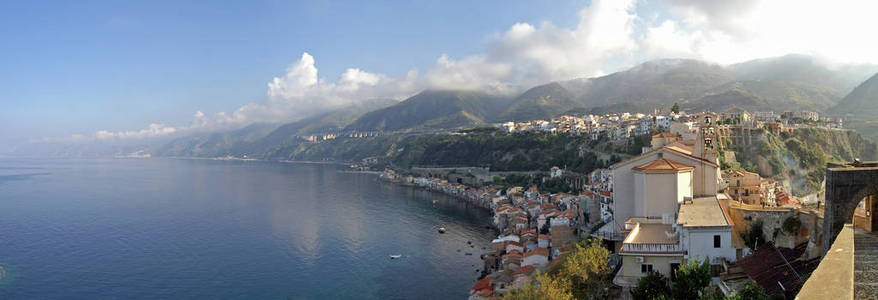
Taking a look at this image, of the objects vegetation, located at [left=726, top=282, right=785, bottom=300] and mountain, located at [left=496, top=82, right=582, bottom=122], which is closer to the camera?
vegetation, located at [left=726, top=282, right=785, bottom=300]

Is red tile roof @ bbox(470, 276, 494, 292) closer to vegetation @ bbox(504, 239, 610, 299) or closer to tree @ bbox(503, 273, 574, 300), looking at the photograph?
vegetation @ bbox(504, 239, 610, 299)

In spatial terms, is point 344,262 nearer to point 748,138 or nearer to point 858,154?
point 748,138

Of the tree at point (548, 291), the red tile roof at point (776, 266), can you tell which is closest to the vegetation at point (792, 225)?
the red tile roof at point (776, 266)

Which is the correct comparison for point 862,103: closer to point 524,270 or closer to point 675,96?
point 675,96

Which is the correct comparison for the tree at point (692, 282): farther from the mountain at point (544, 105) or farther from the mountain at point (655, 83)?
the mountain at point (544, 105)

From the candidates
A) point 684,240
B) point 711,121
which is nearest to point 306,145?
point 711,121

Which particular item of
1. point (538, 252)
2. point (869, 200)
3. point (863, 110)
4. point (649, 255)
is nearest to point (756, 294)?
point (869, 200)

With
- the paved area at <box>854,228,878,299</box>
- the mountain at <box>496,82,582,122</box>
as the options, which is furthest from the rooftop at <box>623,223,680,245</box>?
the mountain at <box>496,82,582,122</box>
